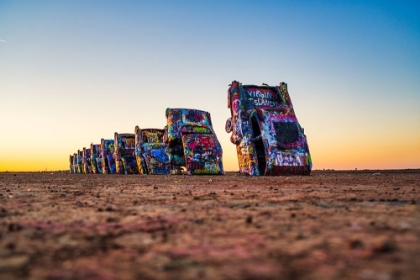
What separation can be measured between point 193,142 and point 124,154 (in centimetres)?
942

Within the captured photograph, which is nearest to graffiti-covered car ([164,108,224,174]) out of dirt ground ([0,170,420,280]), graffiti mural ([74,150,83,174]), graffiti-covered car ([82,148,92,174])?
dirt ground ([0,170,420,280])

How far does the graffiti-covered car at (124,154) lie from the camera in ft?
68.8

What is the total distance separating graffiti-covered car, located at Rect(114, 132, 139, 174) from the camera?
20969 millimetres

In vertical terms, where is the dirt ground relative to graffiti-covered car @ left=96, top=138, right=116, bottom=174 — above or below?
below

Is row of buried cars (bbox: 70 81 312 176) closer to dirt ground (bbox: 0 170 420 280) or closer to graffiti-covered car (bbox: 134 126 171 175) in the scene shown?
graffiti-covered car (bbox: 134 126 171 175)

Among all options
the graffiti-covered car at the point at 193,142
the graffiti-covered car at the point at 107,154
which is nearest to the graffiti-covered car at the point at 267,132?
the graffiti-covered car at the point at 193,142

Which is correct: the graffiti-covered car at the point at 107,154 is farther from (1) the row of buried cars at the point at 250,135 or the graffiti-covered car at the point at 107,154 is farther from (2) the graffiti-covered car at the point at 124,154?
(1) the row of buried cars at the point at 250,135

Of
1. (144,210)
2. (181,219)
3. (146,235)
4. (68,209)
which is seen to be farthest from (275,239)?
(68,209)

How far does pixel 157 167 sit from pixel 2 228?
1570cm

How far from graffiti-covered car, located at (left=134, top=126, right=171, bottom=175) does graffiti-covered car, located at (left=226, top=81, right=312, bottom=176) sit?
6977 mm

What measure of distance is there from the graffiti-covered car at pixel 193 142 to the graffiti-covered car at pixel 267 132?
2.14 m

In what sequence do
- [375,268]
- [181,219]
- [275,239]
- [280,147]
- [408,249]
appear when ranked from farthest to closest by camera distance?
[280,147] → [181,219] → [275,239] → [408,249] → [375,268]

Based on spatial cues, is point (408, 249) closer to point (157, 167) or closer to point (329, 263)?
point (329, 263)

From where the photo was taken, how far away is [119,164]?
2119cm
